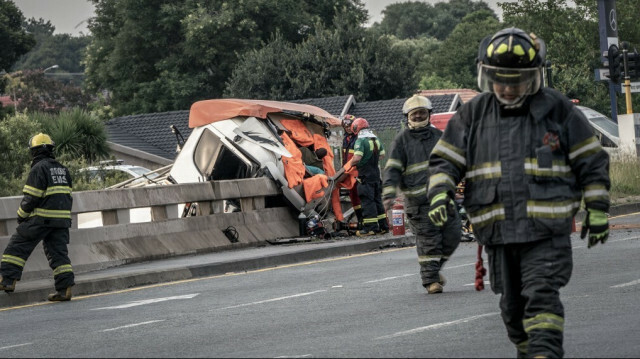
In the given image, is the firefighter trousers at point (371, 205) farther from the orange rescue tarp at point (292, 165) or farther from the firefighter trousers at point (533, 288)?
the firefighter trousers at point (533, 288)

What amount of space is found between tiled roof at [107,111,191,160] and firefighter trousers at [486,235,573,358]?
39439 millimetres

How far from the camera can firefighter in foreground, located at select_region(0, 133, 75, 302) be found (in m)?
13.9

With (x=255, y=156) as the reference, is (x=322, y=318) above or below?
below

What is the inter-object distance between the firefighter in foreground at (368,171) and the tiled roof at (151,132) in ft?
84.1

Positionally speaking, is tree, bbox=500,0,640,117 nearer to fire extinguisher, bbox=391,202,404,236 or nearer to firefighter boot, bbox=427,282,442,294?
fire extinguisher, bbox=391,202,404,236

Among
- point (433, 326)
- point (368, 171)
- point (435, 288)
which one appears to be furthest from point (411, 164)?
point (368, 171)

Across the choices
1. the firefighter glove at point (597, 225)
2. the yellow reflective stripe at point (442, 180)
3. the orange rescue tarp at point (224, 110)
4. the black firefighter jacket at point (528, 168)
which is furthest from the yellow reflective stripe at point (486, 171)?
the orange rescue tarp at point (224, 110)

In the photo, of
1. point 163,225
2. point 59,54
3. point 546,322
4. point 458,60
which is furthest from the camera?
point 59,54

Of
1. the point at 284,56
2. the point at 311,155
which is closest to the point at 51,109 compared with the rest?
the point at 284,56

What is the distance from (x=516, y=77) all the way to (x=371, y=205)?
1402 centimetres

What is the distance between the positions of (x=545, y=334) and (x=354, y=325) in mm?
3415

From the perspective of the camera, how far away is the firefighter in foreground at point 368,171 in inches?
811

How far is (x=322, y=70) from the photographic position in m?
56.9

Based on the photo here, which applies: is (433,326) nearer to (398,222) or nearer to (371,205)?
(398,222)
